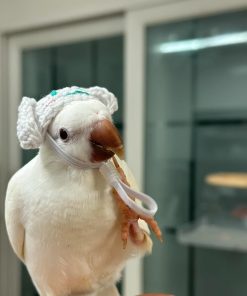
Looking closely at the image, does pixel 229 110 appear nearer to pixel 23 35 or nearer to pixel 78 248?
pixel 23 35

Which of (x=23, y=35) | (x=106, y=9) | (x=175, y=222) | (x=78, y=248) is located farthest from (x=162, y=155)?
(x=78, y=248)

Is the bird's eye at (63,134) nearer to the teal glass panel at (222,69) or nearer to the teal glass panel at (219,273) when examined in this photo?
the teal glass panel at (222,69)

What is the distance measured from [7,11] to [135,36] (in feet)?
1.83

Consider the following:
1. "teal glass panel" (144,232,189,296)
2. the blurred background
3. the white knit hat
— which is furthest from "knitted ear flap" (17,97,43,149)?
"teal glass panel" (144,232,189,296)

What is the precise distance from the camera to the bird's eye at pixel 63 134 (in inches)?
9.8

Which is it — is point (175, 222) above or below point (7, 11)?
below

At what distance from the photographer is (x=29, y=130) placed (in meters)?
0.25

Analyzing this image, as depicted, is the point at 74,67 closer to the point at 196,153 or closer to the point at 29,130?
the point at 196,153

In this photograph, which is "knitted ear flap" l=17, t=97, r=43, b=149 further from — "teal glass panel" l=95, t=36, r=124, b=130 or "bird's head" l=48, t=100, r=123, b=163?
"teal glass panel" l=95, t=36, r=124, b=130

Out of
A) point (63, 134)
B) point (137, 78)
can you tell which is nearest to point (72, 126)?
point (63, 134)

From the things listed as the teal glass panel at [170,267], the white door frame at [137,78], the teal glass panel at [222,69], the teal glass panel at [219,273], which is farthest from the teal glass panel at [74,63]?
the teal glass panel at [219,273]

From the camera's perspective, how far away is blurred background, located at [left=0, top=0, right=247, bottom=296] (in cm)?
108

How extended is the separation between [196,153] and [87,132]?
0.97m

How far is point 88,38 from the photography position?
124cm
